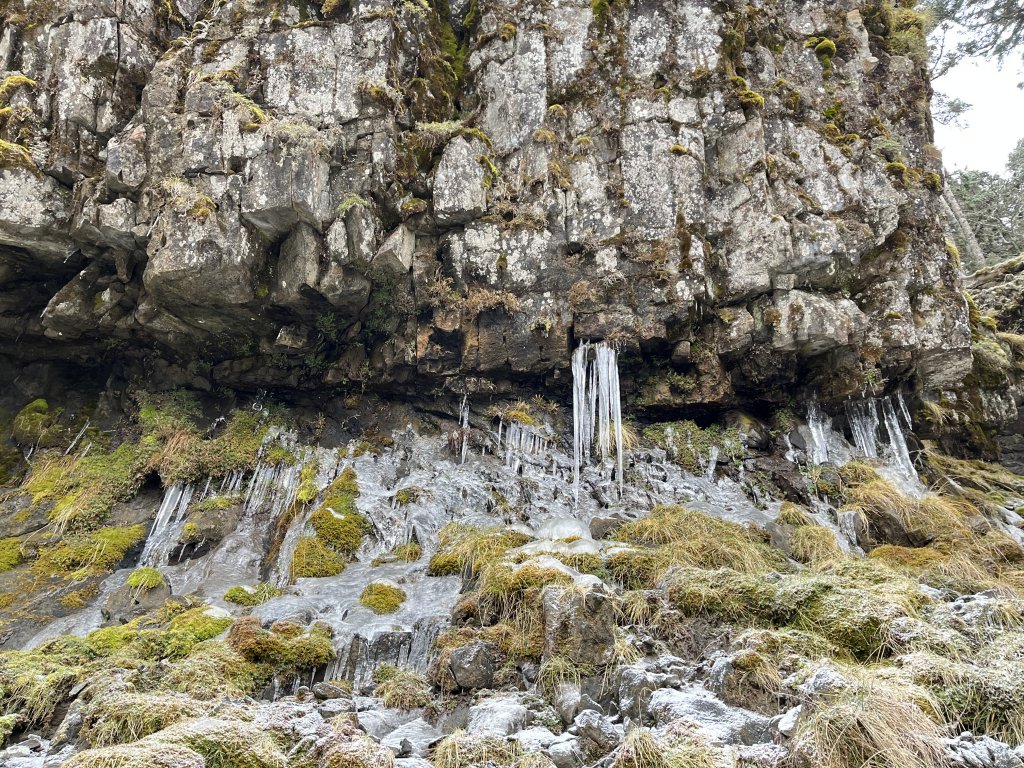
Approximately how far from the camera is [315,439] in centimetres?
1558

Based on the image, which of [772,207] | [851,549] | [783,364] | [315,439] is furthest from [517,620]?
[772,207]

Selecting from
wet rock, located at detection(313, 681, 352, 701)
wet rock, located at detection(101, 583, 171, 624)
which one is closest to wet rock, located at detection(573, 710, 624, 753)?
wet rock, located at detection(313, 681, 352, 701)

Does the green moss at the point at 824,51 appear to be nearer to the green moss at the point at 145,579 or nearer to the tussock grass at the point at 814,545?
the tussock grass at the point at 814,545

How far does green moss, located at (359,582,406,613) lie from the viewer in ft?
31.5

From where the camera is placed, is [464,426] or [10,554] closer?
[10,554]

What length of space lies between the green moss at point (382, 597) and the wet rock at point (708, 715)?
5102 millimetres

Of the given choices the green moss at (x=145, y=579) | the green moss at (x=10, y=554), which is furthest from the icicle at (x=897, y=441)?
the green moss at (x=10, y=554)

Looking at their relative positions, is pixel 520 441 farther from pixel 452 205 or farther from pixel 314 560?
pixel 452 205

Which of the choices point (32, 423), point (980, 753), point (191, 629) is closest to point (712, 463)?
point (980, 753)

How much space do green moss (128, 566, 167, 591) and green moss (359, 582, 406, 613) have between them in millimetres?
4223

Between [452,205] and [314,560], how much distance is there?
836 cm

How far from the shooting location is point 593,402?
14602mm

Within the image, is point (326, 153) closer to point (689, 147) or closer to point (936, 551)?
point (689, 147)

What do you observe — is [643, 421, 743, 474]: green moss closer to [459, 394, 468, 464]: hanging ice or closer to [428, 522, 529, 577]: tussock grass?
[459, 394, 468, 464]: hanging ice
